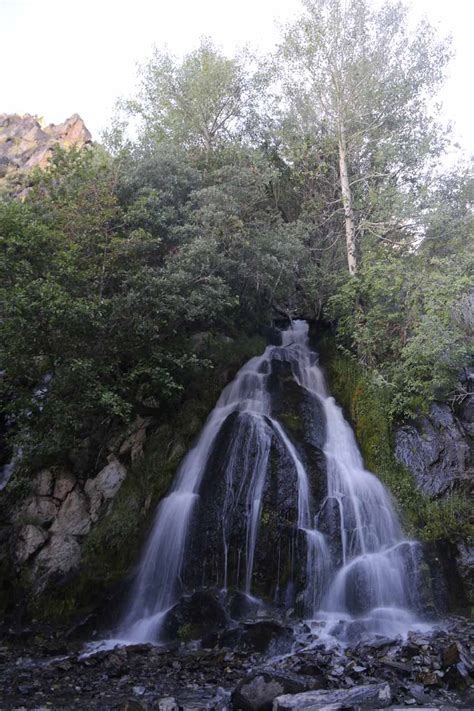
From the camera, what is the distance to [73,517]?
38.4ft

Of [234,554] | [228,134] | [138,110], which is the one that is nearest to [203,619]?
[234,554]

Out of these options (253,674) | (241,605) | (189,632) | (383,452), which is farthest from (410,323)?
(253,674)

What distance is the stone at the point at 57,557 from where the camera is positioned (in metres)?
10.7

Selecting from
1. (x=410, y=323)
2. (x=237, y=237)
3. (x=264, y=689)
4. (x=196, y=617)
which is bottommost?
(x=264, y=689)

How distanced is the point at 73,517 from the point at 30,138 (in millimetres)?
36826

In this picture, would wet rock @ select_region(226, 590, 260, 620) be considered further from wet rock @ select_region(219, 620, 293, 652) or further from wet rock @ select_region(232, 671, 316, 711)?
wet rock @ select_region(232, 671, 316, 711)

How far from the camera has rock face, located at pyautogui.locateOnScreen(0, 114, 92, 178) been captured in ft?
120

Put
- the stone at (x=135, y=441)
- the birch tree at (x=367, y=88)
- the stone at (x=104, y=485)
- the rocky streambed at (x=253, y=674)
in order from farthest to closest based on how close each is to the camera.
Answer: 1. the birch tree at (x=367, y=88)
2. the stone at (x=135, y=441)
3. the stone at (x=104, y=485)
4. the rocky streambed at (x=253, y=674)

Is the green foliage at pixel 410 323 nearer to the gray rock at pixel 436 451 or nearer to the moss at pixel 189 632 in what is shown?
the gray rock at pixel 436 451

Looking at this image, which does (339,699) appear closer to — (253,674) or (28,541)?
(253,674)

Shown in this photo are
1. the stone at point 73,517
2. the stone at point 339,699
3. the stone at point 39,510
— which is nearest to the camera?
the stone at point 339,699

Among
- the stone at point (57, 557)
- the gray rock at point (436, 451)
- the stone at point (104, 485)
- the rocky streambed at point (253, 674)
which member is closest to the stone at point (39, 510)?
the stone at point (57, 557)

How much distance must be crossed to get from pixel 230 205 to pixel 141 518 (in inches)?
368

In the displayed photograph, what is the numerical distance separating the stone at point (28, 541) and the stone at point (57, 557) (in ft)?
0.56
